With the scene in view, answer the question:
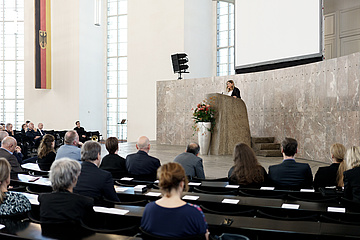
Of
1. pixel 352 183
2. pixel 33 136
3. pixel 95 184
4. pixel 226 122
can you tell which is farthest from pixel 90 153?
pixel 33 136

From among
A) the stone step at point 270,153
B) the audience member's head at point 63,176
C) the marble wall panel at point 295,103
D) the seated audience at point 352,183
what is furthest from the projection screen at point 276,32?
the audience member's head at point 63,176

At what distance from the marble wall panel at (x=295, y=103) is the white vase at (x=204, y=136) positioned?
214 cm

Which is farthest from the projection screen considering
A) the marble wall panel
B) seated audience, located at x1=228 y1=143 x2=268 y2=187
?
seated audience, located at x1=228 y1=143 x2=268 y2=187

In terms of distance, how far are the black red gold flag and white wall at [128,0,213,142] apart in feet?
16.2

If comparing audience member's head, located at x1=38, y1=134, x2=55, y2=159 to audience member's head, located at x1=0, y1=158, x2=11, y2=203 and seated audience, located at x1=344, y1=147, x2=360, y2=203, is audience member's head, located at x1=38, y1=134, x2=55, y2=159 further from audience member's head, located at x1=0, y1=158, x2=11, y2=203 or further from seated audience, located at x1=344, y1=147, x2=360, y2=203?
seated audience, located at x1=344, y1=147, x2=360, y2=203

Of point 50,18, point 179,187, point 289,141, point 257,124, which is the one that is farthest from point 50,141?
point 50,18

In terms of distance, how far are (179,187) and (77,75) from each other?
2017 centimetres

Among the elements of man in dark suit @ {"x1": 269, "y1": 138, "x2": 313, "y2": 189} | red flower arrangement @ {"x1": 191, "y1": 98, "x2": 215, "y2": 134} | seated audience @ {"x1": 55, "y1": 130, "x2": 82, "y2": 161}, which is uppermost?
red flower arrangement @ {"x1": 191, "y1": 98, "x2": 215, "y2": 134}

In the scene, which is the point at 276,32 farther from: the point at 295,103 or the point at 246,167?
the point at 246,167

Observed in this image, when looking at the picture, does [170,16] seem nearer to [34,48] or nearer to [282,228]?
[34,48]

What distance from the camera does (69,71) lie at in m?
21.8

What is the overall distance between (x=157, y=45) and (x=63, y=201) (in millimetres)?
16325

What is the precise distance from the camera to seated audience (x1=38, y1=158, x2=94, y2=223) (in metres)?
2.96

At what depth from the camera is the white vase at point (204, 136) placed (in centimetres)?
1031
